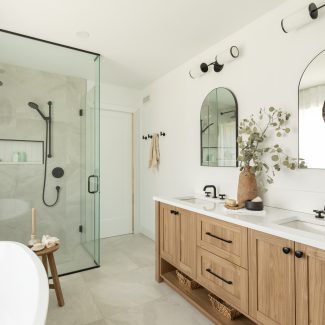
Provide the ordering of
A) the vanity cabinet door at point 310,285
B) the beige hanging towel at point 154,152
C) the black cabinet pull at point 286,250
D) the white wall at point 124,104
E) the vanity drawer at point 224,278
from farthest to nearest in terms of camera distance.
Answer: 1. the white wall at point 124,104
2. the beige hanging towel at point 154,152
3. the vanity drawer at point 224,278
4. the black cabinet pull at point 286,250
5. the vanity cabinet door at point 310,285

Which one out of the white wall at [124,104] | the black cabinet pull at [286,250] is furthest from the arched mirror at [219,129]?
the white wall at [124,104]

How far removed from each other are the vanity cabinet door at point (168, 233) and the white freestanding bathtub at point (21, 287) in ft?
4.29

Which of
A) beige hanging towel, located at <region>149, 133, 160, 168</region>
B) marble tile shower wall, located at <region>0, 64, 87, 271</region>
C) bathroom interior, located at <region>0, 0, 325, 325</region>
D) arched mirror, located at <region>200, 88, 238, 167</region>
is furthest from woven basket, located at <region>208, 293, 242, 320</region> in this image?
beige hanging towel, located at <region>149, 133, 160, 168</region>

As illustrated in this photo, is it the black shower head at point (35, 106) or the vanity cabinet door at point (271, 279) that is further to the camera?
the black shower head at point (35, 106)

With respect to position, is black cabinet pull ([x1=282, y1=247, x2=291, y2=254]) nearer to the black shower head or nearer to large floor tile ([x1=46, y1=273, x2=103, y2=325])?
large floor tile ([x1=46, y1=273, x2=103, y2=325])

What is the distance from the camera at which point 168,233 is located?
2.36 m

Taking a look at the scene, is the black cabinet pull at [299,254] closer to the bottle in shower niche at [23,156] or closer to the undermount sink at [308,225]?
the undermount sink at [308,225]

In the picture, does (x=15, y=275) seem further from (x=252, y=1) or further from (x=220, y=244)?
(x=252, y=1)

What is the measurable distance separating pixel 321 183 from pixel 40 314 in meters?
1.79

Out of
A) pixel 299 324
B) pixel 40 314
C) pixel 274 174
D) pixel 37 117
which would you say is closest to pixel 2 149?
pixel 37 117

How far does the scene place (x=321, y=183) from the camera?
1655 mm

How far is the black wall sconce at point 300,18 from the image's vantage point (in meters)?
1.60

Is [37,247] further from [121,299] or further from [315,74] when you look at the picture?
[315,74]

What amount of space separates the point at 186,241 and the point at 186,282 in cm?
44
